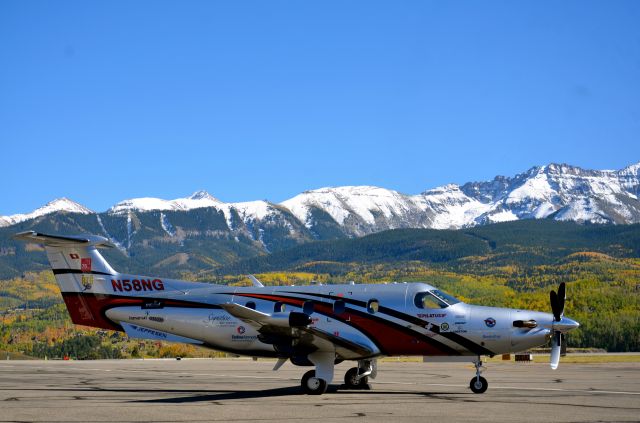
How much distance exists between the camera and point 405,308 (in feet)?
106

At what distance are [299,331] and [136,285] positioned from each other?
8700 millimetres

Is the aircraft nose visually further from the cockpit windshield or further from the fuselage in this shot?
the cockpit windshield

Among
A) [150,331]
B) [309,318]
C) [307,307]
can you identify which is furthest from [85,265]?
[309,318]

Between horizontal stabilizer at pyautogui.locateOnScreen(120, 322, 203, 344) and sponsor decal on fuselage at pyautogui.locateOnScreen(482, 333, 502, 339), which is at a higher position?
sponsor decal on fuselage at pyautogui.locateOnScreen(482, 333, 502, 339)

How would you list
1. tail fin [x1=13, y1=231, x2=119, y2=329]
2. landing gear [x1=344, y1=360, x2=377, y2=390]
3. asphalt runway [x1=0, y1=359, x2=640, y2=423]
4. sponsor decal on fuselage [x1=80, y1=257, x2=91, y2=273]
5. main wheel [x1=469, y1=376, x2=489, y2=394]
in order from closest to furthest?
asphalt runway [x1=0, y1=359, x2=640, y2=423], main wheel [x1=469, y1=376, x2=489, y2=394], landing gear [x1=344, y1=360, x2=377, y2=390], tail fin [x1=13, y1=231, x2=119, y2=329], sponsor decal on fuselage [x1=80, y1=257, x2=91, y2=273]

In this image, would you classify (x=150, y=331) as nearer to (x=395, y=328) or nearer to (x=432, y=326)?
(x=395, y=328)

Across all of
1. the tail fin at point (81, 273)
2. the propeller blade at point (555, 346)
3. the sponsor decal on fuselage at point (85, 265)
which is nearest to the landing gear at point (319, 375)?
the propeller blade at point (555, 346)

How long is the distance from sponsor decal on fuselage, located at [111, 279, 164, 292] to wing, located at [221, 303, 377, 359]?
645 centimetres

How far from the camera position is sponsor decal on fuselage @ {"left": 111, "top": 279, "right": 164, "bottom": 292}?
119 ft

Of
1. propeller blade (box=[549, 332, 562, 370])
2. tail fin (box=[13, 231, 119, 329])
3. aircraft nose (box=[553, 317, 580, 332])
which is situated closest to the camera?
aircraft nose (box=[553, 317, 580, 332])

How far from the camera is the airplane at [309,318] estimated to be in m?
30.9

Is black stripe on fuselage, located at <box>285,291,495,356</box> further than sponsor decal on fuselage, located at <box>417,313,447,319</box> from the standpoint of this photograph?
No

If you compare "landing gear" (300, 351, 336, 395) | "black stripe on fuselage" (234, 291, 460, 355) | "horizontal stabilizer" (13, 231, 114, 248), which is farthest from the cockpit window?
"horizontal stabilizer" (13, 231, 114, 248)

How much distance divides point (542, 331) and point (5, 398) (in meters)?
17.9
